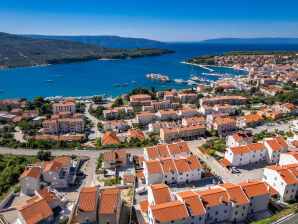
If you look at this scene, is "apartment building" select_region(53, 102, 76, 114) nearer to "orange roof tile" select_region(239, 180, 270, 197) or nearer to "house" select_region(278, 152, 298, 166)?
"orange roof tile" select_region(239, 180, 270, 197)

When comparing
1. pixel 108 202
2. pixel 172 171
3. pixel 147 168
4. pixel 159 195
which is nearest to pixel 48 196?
pixel 108 202

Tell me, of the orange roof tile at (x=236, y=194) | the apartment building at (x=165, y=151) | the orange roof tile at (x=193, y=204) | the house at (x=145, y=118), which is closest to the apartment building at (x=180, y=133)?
the apartment building at (x=165, y=151)

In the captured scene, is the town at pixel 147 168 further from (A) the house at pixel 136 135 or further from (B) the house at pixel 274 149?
(A) the house at pixel 136 135

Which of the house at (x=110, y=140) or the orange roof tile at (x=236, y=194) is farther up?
the orange roof tile at (x=236, y=194)

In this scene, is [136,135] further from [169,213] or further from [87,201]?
[169,213]

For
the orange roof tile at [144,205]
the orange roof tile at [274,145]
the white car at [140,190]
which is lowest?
the white car at [140,190]

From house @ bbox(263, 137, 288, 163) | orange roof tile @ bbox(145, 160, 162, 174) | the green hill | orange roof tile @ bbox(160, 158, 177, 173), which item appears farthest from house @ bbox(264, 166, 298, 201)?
the green hill

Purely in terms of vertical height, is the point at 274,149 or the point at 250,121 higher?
the point at 274,149

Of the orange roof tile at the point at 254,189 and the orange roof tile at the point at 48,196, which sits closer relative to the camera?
the orange roof tile at the point at 254,189

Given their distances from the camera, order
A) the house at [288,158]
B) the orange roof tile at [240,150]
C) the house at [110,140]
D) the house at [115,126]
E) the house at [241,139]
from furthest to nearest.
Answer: the house at [115,126] < the house at [110,140] < the house at [241,139] < the orange roof tile at [240,150] < the house at [288,158]
